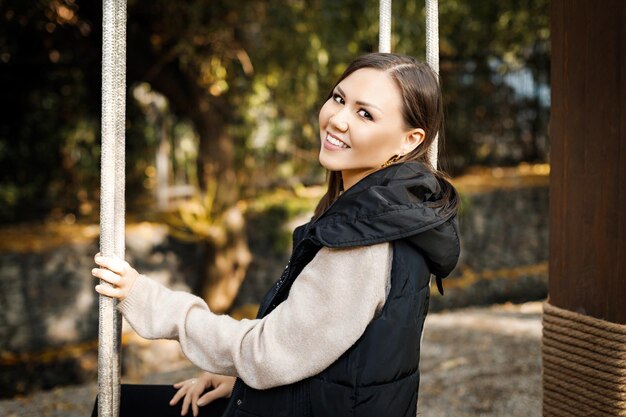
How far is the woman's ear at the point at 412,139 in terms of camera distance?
59.9 inches

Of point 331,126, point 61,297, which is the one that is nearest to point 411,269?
point 331,126

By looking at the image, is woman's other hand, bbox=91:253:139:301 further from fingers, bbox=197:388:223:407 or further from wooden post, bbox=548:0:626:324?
wooden post, bbox=548:0:626:324

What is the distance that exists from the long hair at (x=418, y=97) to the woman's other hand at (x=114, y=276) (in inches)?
24.3

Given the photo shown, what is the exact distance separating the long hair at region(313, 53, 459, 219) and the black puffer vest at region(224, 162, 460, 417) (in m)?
0.09

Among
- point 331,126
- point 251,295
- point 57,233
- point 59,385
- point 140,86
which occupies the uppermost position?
point 140,86

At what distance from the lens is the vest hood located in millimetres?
1303

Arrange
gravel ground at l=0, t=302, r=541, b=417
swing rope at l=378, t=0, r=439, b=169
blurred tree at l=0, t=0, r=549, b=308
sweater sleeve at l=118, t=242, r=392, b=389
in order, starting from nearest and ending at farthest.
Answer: sweater sleeve at l=118, t=242, r=392, b=389 < swing rope at l=378, t=0, r=439, b=169 < gravel ground at l=0, t=302, r=541, b=417 < blurred tree at l=0, t=0, r=549, b=308

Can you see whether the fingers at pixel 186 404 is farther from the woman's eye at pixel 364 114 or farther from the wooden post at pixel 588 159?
the wooden post at pixel 588 159

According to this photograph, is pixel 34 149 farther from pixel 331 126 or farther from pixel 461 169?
pixel 331 126

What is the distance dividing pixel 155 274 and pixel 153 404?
167 inches

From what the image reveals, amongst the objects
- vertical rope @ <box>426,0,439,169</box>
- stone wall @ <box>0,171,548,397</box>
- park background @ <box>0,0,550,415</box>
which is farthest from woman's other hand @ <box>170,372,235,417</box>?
stone wall @ <box>0,171,548,397</box>

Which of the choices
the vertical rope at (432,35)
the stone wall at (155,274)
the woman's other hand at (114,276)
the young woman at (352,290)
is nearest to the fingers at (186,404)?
the young woman at (352,290)

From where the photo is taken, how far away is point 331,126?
4.88ft

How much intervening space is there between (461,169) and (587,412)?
6.85 metres
